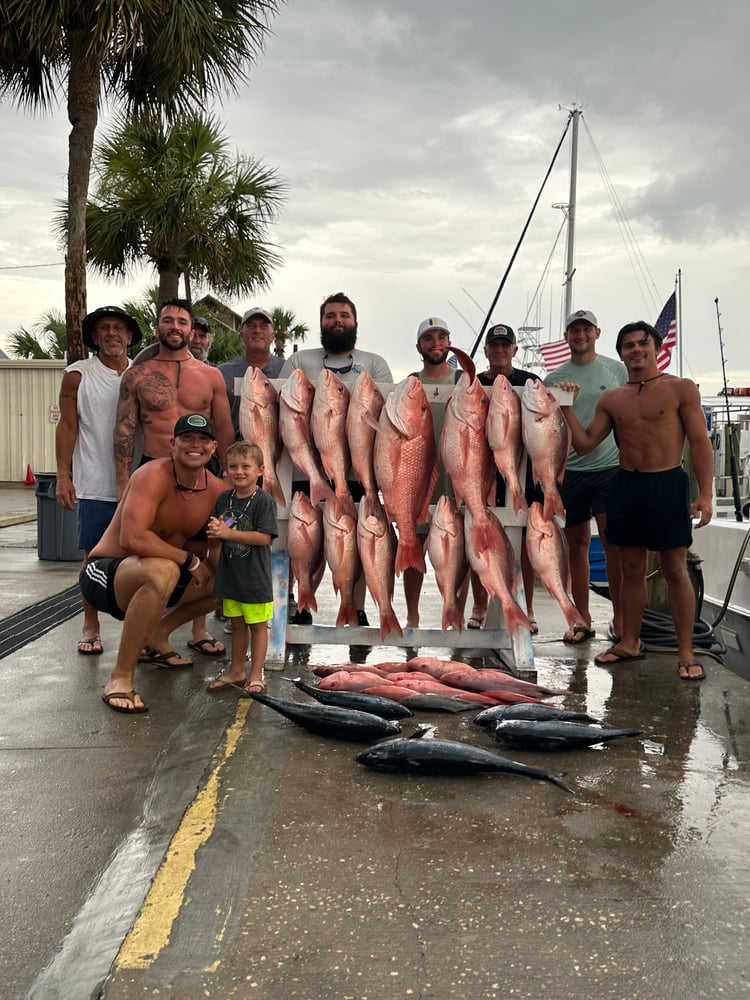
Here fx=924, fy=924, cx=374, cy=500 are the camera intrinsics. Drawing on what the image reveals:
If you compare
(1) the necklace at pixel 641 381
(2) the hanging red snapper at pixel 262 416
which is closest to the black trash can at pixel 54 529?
(2) the hanging red snapper at pixel 262 416

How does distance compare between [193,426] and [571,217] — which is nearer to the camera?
[193,426]

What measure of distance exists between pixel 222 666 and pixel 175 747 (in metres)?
1.45

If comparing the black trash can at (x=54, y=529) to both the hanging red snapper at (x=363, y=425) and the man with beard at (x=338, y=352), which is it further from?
the hanging red snapper at (x=363, y=425)

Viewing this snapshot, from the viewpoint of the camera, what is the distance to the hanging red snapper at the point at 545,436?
16.6ft

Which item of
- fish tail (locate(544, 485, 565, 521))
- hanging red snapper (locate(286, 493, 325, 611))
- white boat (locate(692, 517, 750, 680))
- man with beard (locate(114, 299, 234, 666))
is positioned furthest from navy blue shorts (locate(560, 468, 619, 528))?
man with beard (locate(114, 299, 234, 666))

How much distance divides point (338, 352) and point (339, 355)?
0.03 metres

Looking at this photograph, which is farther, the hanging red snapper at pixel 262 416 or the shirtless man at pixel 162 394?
the shirtless man at pixel 162 394

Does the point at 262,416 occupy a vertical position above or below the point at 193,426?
above

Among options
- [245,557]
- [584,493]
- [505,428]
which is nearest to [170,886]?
[245,557]

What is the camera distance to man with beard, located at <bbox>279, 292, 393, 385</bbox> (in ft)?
19.7

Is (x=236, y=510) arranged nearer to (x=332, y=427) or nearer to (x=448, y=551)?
(x=332, y=427)

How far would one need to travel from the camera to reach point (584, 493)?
21.3 ft

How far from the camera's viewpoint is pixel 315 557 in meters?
5.16

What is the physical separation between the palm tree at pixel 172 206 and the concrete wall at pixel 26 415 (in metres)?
6.57
